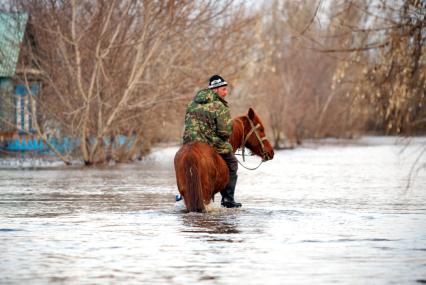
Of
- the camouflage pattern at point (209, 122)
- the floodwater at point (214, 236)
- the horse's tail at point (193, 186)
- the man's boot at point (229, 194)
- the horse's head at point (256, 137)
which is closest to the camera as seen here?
the floodwater at point (214, 236)

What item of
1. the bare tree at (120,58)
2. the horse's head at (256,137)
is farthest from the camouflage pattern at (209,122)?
the bare tree at (120,58)

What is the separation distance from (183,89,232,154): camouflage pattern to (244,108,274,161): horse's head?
2.80ft

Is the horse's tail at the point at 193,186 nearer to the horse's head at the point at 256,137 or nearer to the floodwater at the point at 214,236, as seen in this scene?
the floodwater at the point at 214,236

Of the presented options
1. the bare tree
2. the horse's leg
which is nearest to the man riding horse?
the horse's leg

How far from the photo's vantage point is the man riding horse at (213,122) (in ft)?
50.8

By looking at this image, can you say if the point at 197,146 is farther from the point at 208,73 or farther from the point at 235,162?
the point at 208,73

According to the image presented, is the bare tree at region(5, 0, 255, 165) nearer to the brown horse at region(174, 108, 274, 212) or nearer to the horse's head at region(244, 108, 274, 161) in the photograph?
the horse's head at region(244, 108, 274, 161)

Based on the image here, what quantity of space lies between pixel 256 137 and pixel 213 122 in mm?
1198

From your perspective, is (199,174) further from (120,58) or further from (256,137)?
(120,58)

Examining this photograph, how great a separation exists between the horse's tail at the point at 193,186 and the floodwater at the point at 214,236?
0.70 feet

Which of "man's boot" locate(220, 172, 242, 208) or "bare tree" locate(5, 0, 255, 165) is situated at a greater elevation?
"bare tree" locate(5, 0, 255, 165)

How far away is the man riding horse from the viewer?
610 inches

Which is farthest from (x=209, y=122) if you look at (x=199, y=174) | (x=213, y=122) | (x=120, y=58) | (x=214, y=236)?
(x=120, y=58)

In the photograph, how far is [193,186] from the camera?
1489cm
